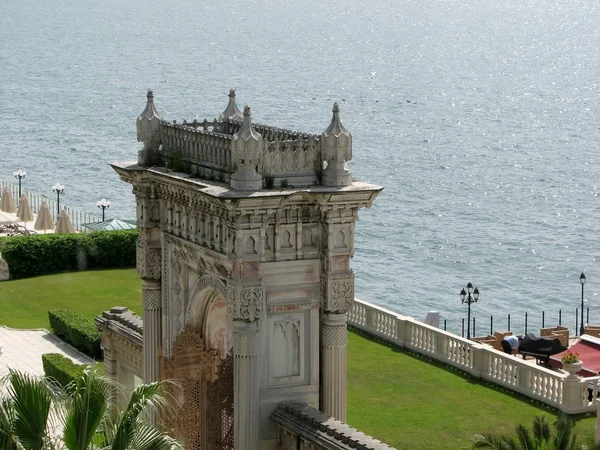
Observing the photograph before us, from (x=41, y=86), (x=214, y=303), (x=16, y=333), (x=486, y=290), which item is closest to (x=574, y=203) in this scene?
(x=486, y=290)

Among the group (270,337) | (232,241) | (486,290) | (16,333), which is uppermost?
(232,241)

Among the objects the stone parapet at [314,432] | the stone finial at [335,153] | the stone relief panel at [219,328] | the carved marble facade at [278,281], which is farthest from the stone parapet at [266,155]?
the stone parapet at [314,432]

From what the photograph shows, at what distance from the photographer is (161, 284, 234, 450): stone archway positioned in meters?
23.1

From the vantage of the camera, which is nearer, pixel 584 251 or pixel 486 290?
pixel 486 290

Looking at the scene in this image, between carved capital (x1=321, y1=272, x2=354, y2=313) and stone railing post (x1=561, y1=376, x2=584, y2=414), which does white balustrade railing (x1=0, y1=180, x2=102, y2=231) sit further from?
carved capital (x1=321, y1=272, x2=354, y2=313)

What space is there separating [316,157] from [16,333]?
20.1 metres

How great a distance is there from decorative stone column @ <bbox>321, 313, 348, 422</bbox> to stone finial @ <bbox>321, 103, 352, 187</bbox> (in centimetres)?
206

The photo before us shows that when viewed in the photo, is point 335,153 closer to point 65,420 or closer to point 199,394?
point 199,394

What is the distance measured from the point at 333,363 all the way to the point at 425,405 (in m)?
8.36

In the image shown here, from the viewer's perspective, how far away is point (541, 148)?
122250mm

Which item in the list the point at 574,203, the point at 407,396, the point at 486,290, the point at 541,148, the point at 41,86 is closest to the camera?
the point at 407,396

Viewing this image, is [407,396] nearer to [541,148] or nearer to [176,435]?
[176,435]

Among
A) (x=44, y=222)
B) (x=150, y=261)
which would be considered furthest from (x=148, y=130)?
(x=44, y=222)

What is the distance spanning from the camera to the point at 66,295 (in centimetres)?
4322
